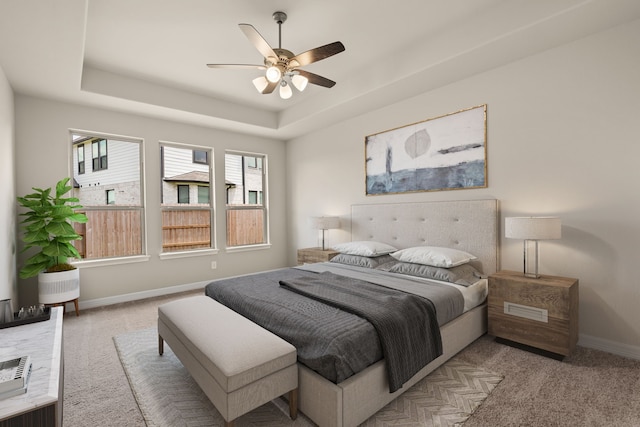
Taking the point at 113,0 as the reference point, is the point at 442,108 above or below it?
below

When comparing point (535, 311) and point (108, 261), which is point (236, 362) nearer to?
point (535, 311)

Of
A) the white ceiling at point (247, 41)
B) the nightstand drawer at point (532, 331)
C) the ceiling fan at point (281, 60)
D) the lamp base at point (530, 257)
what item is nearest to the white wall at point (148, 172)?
the white ceiling at point (247, 41)

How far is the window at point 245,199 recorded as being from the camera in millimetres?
5168

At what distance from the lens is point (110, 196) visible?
411 cm

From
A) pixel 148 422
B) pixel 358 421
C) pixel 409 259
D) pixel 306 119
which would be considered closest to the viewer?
pixel 358 421

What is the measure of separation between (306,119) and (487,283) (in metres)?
3.19

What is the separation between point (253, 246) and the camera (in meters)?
5.34

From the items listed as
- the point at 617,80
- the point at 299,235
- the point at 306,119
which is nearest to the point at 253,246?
the point at 299,235

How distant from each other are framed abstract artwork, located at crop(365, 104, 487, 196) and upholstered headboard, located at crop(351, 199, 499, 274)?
0.22 metres

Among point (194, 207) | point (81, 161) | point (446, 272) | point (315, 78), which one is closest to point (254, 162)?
point (194, 207)

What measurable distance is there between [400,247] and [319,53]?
7.98 ft

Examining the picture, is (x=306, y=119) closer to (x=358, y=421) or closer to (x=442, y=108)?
(x=442, y=108)

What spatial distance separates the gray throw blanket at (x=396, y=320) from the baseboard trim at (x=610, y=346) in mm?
1502

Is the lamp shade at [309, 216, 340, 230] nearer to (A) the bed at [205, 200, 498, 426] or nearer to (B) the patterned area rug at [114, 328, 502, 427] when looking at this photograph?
(A) the bed at [205, 200, 498, 426]
